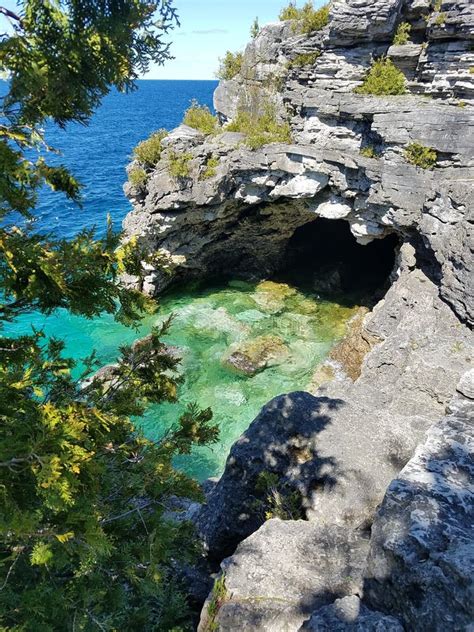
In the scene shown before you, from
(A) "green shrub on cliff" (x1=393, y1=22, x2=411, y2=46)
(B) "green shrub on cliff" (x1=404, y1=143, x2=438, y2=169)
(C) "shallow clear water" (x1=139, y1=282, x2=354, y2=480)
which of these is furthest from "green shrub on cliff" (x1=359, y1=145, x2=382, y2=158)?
(C) "shallow clear water" (x1=139, y1=282, x2=354, y2=480)

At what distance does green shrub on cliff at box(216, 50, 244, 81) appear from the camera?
21672mm

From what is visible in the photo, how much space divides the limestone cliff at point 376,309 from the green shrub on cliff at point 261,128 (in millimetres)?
345

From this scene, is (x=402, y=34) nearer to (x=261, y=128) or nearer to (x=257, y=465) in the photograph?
(x=261, y=128)

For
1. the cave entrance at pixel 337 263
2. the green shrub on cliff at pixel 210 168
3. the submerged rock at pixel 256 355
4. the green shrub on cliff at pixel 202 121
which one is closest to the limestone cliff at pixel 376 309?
the green shrub on cliff at pixel 210 168

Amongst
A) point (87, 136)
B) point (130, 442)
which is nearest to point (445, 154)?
point (130, 442)

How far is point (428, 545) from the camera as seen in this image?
16.4 ft

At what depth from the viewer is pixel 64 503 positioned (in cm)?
401

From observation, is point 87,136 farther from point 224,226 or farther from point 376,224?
point 376,224

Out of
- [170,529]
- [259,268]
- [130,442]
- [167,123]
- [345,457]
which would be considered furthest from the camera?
[167,123]

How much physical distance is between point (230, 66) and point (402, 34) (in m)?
9.11

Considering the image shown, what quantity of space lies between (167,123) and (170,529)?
276 feet

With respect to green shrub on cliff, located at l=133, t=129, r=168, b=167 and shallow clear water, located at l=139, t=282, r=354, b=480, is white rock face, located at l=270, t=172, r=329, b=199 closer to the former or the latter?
shallow clear water, located at l=139, t=282, r=354, b=480

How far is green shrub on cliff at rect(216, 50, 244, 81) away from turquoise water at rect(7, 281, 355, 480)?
417 inches

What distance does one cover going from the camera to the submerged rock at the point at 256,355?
59.9ft
